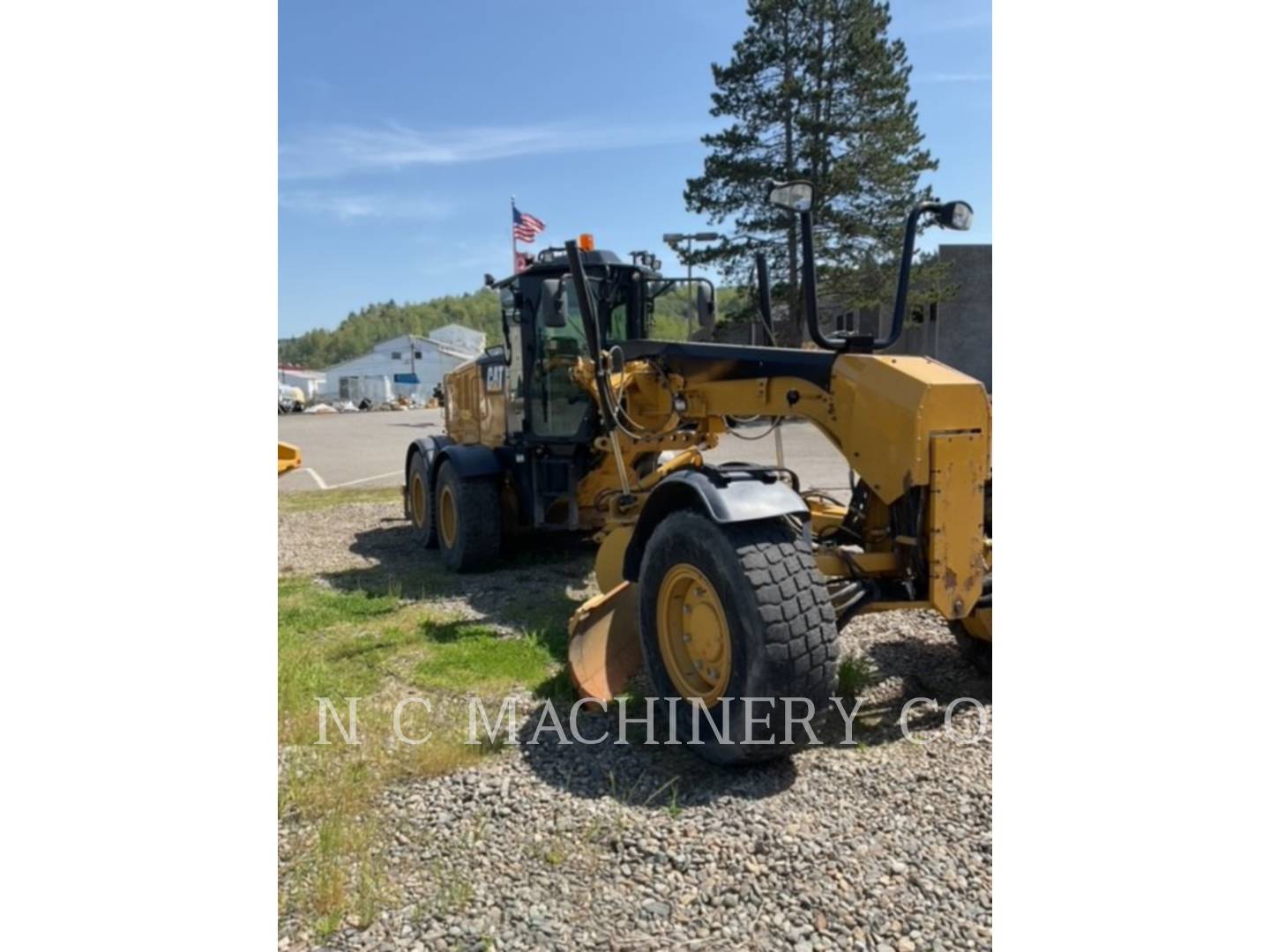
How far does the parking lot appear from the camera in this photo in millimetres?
14610

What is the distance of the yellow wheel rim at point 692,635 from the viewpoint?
3697mm

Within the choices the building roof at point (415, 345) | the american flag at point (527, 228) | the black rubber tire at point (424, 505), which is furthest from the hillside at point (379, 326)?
the black rubber tire at point (424, 505)

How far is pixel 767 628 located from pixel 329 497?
1172cm

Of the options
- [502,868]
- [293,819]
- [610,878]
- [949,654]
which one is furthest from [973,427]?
[293,819]

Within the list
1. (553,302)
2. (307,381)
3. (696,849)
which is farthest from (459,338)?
(696,849)

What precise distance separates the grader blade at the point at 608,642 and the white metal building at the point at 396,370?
219 feet

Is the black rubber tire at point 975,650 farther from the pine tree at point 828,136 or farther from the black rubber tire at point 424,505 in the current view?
the pine tree at point 828,136

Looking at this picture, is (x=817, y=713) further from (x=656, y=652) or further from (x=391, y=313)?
(x=391, y=313)

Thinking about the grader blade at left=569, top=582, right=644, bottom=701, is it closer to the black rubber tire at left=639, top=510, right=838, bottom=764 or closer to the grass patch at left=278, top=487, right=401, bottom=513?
the black rubber tire at left=639, top=510, right=838, bottom=764

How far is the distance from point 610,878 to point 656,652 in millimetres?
1329

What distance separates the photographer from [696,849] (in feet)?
9.91

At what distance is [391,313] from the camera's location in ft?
475

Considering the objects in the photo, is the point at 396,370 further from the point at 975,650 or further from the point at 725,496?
the point at 725,496

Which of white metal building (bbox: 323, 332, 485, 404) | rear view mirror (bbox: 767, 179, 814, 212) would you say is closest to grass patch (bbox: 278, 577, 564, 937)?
rear view mirror (bbox: 767, 179, 814, 212)
